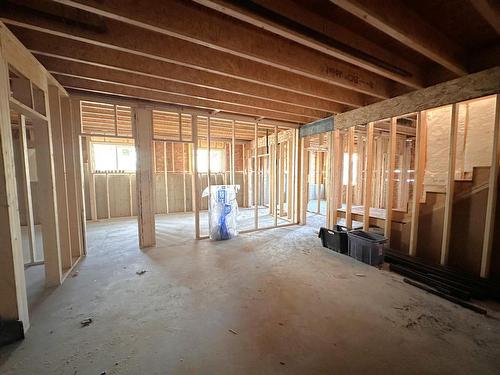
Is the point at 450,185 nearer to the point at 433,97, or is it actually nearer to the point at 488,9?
the point at 433,97

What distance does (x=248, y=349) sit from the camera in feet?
5.33

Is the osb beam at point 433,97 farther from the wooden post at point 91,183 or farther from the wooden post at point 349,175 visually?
the wooden post at point 91,183

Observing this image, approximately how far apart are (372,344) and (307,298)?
28.0 inches

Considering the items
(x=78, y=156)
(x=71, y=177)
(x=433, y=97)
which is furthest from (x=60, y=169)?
(x=433, y=97)

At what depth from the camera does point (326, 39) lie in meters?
1.99

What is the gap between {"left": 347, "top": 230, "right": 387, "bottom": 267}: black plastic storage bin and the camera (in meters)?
3.16

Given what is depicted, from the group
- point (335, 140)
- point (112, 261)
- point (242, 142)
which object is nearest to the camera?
point (112, 261)

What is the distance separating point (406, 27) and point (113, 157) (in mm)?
7537

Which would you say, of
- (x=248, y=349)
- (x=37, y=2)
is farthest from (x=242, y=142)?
(x=248, y=349)

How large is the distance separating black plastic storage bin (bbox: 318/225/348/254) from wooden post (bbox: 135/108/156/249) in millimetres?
3107

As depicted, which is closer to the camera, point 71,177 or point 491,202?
point 491,202

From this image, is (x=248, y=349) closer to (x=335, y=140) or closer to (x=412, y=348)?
(x=412, y=348)

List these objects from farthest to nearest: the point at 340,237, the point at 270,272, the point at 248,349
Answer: the point at 340,237 < the point at 270,272 < the point at 248,349

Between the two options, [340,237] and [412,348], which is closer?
[412,348]
